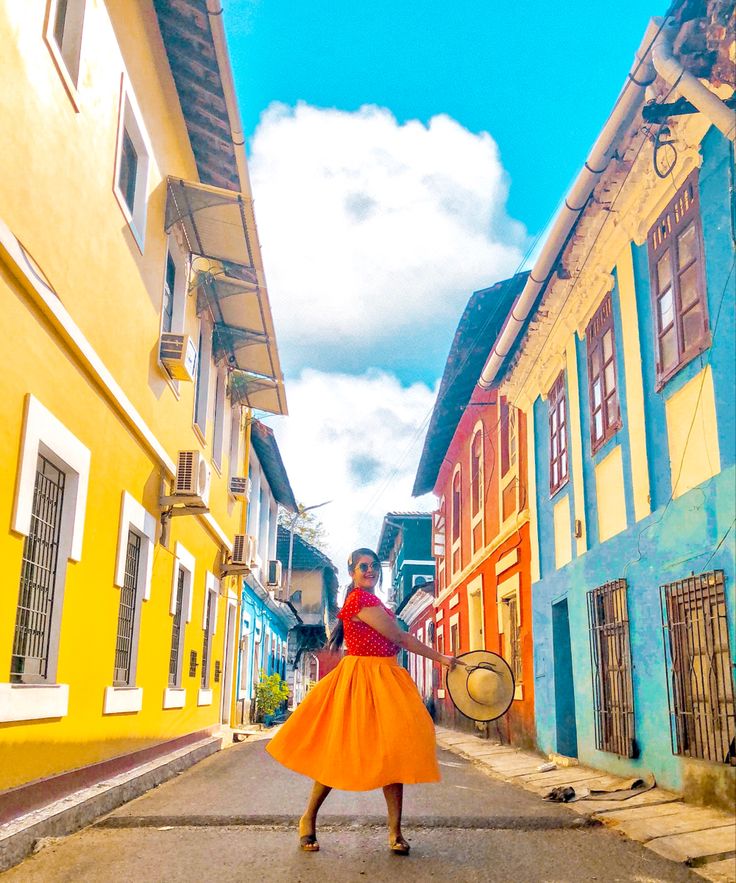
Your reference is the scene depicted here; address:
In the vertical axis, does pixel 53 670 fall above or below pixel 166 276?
below

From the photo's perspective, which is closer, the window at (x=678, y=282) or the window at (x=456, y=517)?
the window at (x=678, y=282)

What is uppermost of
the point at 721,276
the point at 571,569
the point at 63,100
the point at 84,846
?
the point at 63,100

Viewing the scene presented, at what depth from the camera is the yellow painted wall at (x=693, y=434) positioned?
20.0 ft

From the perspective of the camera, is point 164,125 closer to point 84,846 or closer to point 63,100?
point 63,100

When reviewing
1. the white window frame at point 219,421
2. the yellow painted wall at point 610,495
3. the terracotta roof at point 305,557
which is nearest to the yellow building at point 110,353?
the white window frame at point 219,421

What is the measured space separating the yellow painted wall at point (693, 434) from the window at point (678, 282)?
0.22 meters

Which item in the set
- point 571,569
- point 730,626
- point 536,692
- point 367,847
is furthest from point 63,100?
point 536,692

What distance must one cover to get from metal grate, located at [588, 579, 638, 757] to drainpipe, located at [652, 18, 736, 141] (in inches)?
159

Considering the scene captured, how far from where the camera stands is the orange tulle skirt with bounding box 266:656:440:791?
4.62 m

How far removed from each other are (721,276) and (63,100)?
4.64 m

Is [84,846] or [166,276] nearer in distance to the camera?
[84,846]

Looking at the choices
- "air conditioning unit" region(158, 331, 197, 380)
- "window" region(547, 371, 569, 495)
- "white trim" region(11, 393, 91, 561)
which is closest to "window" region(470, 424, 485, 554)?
"window" region(547, 371, 569, 495)

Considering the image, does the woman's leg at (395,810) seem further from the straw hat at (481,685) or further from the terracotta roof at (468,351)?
the terracotta roof at (468,351)

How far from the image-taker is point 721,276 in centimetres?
597
